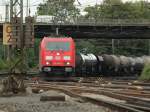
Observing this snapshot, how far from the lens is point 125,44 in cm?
9950

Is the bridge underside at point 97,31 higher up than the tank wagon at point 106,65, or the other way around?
the bridge underside at point 97,31

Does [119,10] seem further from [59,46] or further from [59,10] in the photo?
[59,46]

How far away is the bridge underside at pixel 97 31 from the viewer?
197 ft

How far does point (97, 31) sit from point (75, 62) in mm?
17142

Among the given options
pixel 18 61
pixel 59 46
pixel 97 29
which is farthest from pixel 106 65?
pixel 18 61

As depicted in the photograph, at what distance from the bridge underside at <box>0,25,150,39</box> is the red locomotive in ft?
74.1

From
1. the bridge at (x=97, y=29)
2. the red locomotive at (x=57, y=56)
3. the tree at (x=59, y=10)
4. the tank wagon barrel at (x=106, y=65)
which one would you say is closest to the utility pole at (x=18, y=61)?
the red locomotive at (x=57, y=56)

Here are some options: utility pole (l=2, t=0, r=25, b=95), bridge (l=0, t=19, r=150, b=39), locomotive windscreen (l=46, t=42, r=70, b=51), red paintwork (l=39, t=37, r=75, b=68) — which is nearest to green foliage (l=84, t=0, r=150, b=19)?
bridge (l=0, t=19, r=150, b=39)

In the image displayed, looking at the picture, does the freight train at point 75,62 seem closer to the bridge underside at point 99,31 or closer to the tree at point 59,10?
the bridge underside at point 99,31

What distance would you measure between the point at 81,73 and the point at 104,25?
12.9 meters

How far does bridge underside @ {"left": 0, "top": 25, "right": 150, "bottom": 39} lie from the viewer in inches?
2363

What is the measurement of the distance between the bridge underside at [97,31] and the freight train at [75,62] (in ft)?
15.3

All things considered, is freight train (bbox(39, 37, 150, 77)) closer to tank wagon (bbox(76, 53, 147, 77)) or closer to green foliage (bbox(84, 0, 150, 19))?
tank wagon (bbox(76, 53, 147, 77))

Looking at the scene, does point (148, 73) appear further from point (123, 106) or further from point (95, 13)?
point (95, 13)
